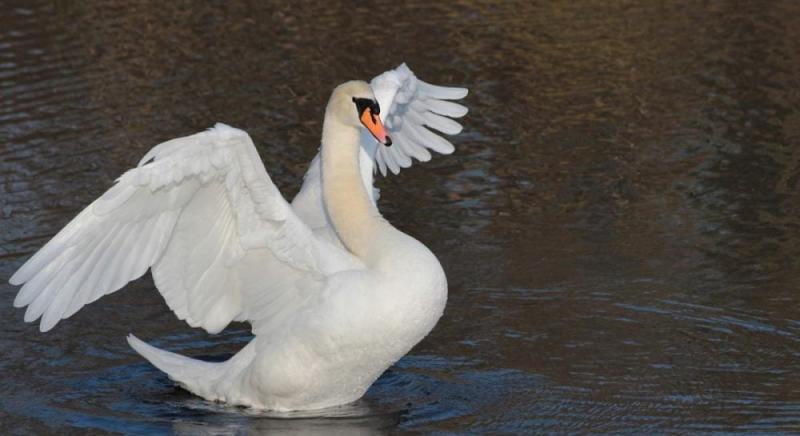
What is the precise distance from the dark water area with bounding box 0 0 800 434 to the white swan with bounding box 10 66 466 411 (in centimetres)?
30

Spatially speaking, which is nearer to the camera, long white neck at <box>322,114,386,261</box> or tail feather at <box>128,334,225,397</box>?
long white neck at <box>322,114,386,261</box>

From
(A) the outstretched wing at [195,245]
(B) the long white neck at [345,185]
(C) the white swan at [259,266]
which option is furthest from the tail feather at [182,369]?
(B) the long white neck at [345,185]

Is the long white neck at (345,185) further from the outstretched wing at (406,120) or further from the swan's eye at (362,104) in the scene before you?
the outstretched wing at (406,120)

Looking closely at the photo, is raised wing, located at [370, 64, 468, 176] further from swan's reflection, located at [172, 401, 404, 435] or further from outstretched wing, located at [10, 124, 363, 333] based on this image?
swan's reflection, located at [172, 401, 404, 435]

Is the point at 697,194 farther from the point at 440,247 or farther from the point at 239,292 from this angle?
the point at 239,292

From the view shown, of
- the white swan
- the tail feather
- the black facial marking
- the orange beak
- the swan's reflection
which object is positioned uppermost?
the black facial marking

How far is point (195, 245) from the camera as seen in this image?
8.30 meters

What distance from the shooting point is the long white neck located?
27.0 feet

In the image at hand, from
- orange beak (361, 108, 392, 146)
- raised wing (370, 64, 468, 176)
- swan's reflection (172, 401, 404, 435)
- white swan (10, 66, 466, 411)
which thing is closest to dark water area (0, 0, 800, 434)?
swan's reflection (172, 401, 404, 435)

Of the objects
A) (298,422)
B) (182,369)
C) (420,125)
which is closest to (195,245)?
(182,369)

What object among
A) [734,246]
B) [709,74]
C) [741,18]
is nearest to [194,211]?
[734,246]

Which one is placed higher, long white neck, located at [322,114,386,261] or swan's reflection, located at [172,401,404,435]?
long white neck, located at [322,114,386,261]

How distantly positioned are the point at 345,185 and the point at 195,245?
0.85 meters

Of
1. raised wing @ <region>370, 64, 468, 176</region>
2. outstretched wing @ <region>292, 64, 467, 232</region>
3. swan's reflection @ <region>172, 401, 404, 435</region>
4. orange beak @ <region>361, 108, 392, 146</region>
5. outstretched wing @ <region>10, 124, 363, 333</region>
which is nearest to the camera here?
outstretched wing @ <region>10, 124, 363, 333</region>
